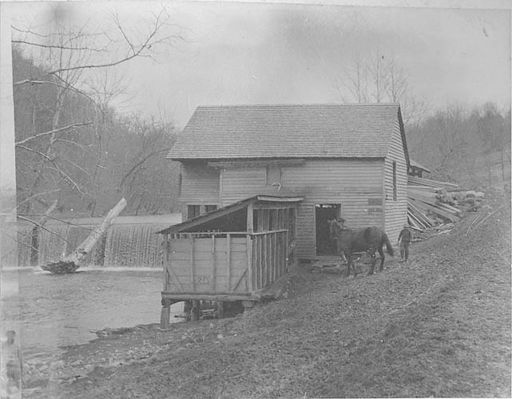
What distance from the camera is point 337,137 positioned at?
30.3ft

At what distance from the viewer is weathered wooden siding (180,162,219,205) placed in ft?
27.9

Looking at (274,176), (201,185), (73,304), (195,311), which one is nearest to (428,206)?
(274,176)

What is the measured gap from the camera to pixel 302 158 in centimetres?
913

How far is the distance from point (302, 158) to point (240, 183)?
1241mm

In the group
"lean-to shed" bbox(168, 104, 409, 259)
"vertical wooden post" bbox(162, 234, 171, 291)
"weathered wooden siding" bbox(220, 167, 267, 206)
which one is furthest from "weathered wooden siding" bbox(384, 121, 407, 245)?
"vertical wooden post" bbox(162, 234, 171, 291)

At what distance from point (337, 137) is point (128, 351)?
5.05m

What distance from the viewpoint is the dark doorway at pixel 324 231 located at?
11.0m

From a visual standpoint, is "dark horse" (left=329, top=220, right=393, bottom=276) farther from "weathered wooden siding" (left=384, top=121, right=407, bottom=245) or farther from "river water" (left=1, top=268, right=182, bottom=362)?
"river water" (left=1, top=268, right=182, bottom=362)

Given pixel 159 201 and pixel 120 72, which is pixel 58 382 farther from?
pixel 120 72

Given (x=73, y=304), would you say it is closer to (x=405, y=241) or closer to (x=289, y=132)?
(x=289, y=132)

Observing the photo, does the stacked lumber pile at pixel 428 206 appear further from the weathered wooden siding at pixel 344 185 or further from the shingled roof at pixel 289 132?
the shingled roof at pixel 289 132

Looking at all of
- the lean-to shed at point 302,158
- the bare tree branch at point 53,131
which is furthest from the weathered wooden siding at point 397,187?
the bare tree branch at point 53,131

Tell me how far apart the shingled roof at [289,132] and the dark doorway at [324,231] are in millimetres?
1356

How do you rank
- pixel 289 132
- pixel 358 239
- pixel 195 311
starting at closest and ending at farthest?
pixel 289 132
pixel 358 239
pixel 195 311
